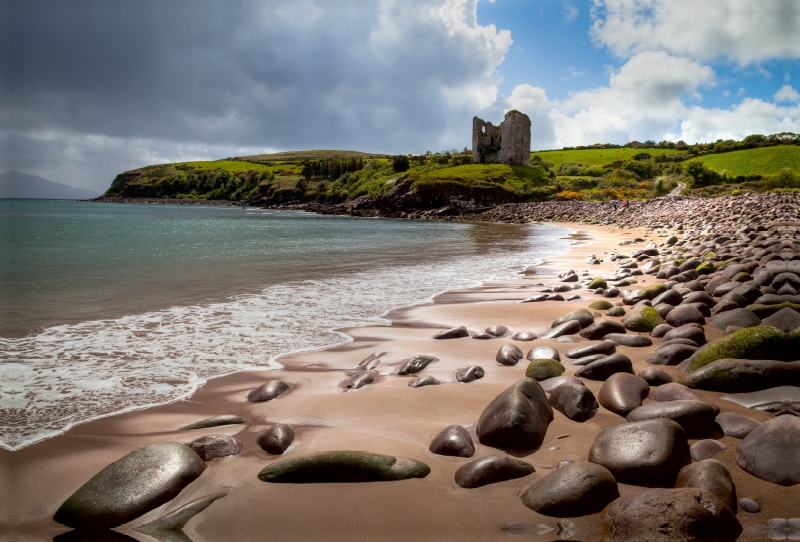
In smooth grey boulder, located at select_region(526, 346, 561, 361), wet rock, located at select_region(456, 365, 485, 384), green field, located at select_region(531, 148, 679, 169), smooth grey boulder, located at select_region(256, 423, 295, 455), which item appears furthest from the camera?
green field, located at select_region(531, 148, 679, 169)

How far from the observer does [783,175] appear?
44.5 metres

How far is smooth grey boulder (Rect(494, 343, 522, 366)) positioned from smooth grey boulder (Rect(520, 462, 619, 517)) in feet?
6.82

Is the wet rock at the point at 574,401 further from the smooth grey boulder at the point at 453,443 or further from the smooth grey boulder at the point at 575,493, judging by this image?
the smooth grey boulder at the point at 575,493

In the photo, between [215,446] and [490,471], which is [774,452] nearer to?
[490,471]

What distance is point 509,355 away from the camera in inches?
166

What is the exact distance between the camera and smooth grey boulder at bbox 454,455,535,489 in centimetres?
225

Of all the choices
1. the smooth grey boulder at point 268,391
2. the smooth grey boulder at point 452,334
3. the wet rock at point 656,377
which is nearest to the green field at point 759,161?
the smooth grey boulder at point 452,334

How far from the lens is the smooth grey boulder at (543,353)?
4137 mm

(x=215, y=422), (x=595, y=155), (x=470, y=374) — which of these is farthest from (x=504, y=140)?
(x=215, y=422)

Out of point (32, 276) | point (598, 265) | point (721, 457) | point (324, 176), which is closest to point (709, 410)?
point (721, 457)

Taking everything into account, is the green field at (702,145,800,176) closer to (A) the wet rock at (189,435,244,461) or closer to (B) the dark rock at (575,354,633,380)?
(B) the dark rock at (575,354,633,380)

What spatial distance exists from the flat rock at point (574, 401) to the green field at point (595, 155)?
90.2m

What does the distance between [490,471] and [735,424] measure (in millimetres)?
1431

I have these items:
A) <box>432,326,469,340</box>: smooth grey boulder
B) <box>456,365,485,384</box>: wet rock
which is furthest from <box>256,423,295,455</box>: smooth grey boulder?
<box>432,326,469,340</box>: smooth grey boulder
